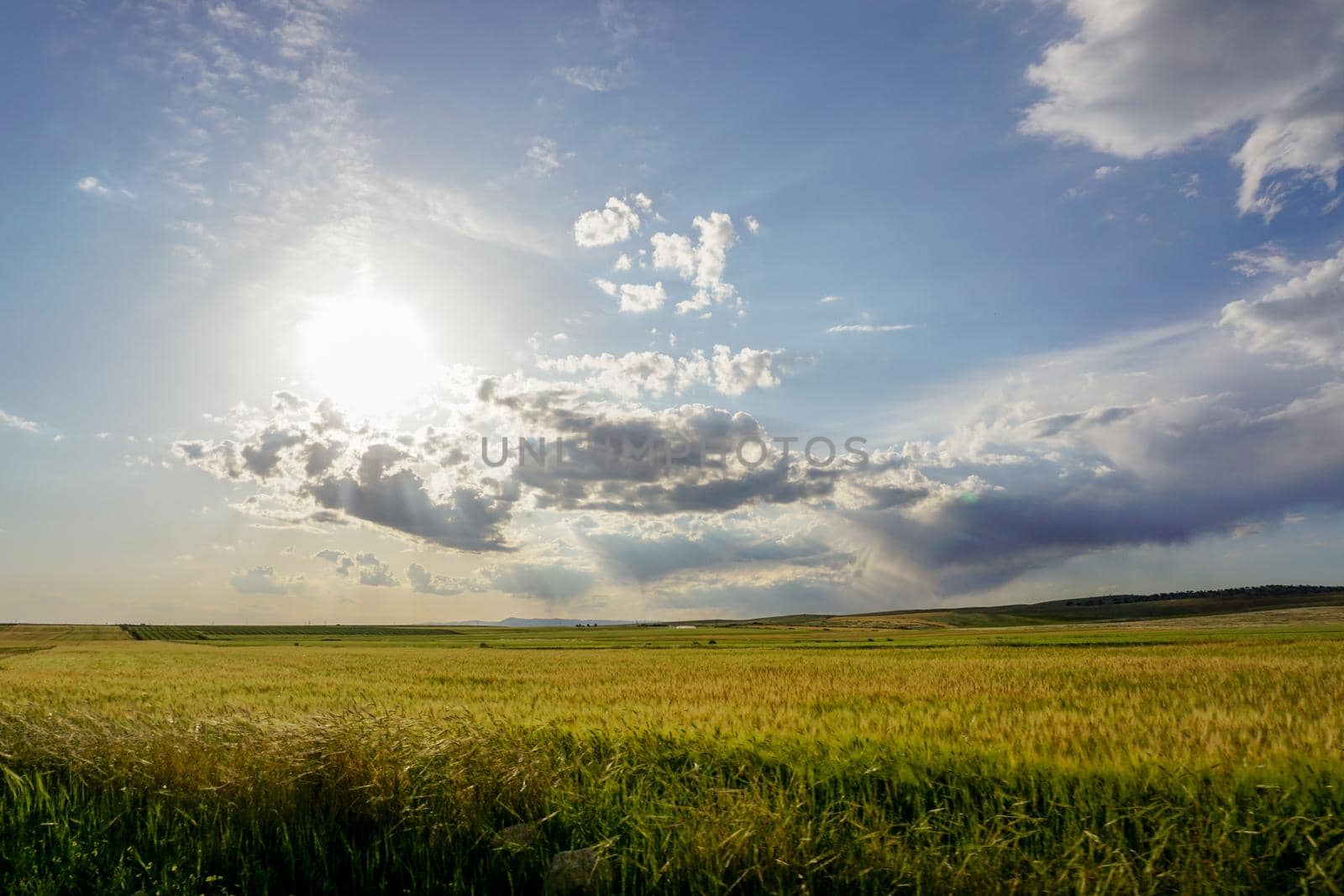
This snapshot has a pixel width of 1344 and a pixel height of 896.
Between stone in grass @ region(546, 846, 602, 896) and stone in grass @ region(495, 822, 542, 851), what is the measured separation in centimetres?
41

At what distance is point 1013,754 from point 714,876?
3.53 metres

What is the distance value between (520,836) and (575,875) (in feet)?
2.76

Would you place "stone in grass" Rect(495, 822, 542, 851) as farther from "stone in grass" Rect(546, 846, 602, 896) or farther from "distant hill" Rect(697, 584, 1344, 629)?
"distant hill" Rect(697, 584, 1344, 629)

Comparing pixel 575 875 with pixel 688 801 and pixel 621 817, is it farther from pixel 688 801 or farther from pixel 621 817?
pixel 688 801

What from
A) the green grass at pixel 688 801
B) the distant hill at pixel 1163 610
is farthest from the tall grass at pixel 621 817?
the distant hill at pixel 1163 610

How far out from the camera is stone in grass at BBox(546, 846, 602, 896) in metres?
5.21

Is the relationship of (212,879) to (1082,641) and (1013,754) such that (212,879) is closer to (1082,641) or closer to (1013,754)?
(1013,754)

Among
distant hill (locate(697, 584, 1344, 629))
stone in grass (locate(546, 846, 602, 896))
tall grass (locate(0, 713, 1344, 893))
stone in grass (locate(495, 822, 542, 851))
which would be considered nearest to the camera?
tall grass (locate(0, 713, 1344, 893))

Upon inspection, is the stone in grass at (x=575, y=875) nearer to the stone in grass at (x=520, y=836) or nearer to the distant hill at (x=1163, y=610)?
the stone in grass at (x=520, y=836)

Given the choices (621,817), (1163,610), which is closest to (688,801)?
(621,817)

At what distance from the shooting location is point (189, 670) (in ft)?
101

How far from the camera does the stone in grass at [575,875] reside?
521 centimetres

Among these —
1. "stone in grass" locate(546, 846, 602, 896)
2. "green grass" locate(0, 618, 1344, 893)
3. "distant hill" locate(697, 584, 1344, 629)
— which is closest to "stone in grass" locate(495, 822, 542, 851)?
"green grass" locate(0, 618, 1344, 893)

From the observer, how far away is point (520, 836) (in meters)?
5.91
